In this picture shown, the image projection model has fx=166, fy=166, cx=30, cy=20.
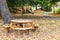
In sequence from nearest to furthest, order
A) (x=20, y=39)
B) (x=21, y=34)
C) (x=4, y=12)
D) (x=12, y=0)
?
(x=20, y=39)
(x=21, y=34)
(x=4, y=12)
(x=12, y=0)

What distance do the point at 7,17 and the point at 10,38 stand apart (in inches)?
137

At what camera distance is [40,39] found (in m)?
6.24

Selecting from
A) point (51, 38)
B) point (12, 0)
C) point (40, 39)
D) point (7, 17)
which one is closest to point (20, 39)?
point (40, 39)

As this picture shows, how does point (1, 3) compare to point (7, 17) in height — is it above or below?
above

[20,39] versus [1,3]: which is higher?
[1,3]

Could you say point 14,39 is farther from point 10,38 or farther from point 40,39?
point 40,39

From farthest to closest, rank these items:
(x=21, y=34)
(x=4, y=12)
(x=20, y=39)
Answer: (x=4, y=12), (x=21, y=34), (x=20, y=39)

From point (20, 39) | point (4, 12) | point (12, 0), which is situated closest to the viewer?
point (20, 39)

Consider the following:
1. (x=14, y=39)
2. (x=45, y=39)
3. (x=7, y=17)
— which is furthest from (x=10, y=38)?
(x=7, y=17)

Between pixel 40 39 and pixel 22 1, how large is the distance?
10448 millimetres

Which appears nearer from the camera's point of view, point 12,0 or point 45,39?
point 45,39

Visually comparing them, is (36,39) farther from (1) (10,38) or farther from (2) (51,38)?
(1) (10,38)

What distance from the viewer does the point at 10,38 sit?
6367mm

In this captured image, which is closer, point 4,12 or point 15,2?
point 4,12
